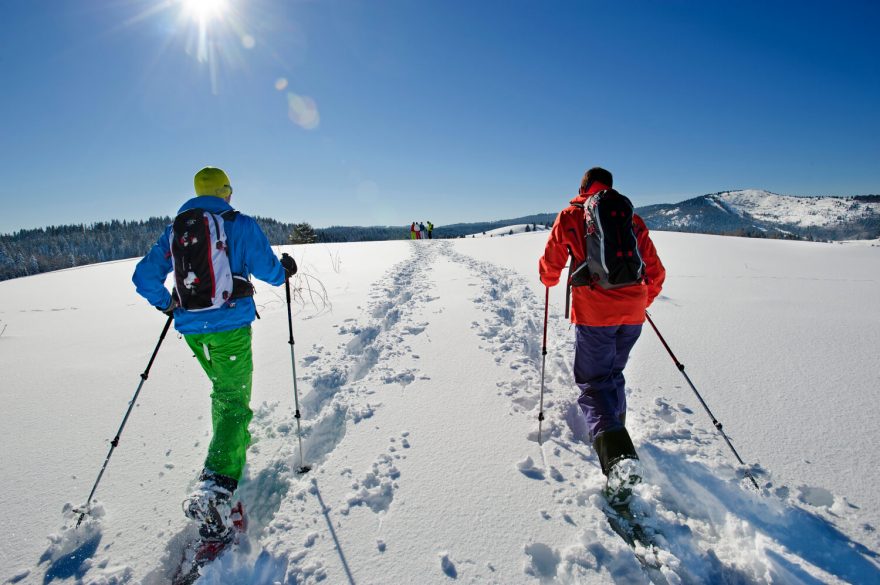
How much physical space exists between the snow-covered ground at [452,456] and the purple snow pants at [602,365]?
1.19 feet

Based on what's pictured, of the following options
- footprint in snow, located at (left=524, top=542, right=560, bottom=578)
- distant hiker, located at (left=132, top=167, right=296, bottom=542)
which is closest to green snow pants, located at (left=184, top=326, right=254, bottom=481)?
distant hiker, located at (left=132, top=167, right=296, bottom=542)

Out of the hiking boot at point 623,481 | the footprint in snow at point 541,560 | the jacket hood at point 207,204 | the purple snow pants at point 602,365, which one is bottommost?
the footprint in snow at point 541,560

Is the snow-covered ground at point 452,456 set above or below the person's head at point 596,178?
below

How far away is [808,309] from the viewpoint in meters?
5.97

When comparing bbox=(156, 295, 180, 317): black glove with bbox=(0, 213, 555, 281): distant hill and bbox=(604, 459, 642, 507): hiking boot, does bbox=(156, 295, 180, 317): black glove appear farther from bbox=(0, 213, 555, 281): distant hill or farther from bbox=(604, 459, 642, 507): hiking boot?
bbox=(0, 213, 555, 281): distant hill

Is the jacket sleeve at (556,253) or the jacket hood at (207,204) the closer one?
the jacket hood at (207,204)

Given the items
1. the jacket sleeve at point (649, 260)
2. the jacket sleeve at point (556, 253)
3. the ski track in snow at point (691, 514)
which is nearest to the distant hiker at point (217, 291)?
the ski track in snow at point (691, 514)

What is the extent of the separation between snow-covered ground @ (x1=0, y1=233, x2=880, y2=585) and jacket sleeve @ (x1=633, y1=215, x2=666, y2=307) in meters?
1.22

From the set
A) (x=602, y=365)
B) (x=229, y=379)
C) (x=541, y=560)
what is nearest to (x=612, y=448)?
(x=602, y=365)

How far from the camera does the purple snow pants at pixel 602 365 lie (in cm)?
277

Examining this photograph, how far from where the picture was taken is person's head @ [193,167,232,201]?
2.69 m

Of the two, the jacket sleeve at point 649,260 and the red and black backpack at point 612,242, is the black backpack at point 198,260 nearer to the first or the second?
the red and black backpack at point 612,242

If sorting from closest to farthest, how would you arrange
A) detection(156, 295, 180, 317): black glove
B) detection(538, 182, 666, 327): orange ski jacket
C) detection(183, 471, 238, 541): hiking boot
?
detection(183, 471, 238, 541): hiking boot → detection(156, 295, 180, 317): black glove → detection(538, 182, 666, 327): orange ski jacket

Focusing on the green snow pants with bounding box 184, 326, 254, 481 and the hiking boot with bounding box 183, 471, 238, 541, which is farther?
the green snow pants with bounding box 184, 326, 254, 481
